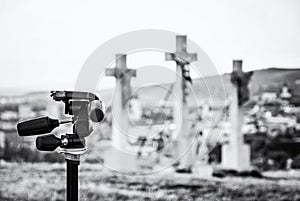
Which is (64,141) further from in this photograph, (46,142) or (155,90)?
(155,90)

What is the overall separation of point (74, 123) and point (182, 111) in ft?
3.74

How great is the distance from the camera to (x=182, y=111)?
2213 mm

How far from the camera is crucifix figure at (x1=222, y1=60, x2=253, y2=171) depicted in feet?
7.10

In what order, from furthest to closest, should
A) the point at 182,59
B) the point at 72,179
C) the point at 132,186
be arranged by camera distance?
the point at 132,186
the point at 182,59
the point at 72,179

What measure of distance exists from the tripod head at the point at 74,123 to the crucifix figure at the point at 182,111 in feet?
3.52

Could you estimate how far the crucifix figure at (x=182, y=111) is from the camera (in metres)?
2.16

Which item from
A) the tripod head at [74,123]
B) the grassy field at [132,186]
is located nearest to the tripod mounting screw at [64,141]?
the tripod head at [74,123]

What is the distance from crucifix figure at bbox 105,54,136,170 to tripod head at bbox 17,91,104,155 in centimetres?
104

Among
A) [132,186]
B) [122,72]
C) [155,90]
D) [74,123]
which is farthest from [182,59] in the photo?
[74,123]

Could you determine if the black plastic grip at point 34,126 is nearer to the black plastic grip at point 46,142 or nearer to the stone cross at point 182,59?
the black plastic grip at point 46,142

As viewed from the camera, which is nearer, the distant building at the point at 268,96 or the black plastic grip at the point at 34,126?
the black plastic grip at the point at 34,126

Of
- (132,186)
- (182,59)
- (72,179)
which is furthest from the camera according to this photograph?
(132,186)

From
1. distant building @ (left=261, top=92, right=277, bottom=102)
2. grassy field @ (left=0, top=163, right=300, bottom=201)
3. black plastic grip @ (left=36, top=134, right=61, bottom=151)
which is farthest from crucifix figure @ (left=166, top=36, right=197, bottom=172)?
black plastic grip @ (left=36, top=134, right=61, bottom=151)

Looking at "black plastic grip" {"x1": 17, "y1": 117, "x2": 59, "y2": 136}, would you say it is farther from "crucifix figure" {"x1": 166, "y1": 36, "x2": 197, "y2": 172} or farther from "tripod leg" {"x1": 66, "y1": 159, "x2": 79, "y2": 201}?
"crucifix figure" {"x1": 166, "y1": 36, "x2": 197, "y2": 172}
